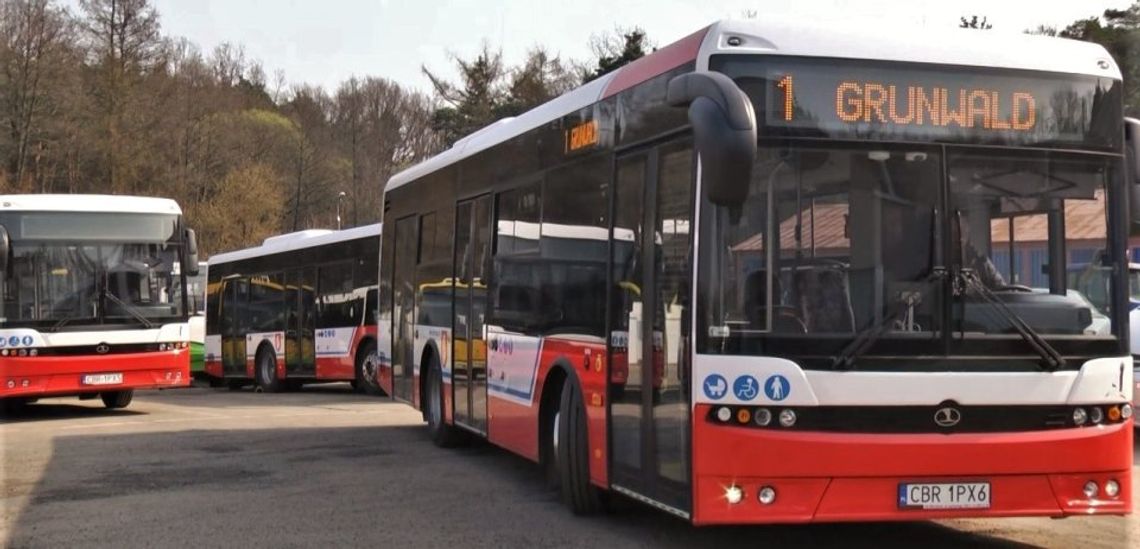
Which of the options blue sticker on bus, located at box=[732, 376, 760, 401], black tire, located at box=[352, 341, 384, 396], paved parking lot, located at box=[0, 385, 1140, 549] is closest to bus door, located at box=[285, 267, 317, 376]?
black tire, located at box=[352, 341, 384, 396]

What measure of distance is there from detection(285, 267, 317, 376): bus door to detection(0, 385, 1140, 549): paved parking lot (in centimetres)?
819

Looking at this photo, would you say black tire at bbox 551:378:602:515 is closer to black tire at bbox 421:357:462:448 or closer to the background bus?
black tire at bbox 421:357:462:448

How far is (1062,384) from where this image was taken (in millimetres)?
7234

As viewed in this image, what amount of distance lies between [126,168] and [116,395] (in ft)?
119

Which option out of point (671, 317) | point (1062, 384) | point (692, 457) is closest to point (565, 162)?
point (671, 317)

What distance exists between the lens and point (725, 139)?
6.56 meters

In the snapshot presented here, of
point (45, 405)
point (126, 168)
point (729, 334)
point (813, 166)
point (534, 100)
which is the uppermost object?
point (534, 100)

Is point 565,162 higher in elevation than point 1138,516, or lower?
higher

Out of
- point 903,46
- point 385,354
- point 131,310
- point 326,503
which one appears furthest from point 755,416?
point 131,310

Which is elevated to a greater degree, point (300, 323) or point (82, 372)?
point (300, 323)

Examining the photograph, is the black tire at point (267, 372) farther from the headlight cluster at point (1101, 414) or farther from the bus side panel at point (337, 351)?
the headlight cluster at point (1101, 414)

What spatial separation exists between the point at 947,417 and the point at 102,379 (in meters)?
14.1

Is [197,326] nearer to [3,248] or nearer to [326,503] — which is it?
[3,248]

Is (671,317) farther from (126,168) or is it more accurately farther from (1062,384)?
(126,168)
